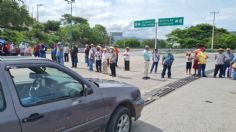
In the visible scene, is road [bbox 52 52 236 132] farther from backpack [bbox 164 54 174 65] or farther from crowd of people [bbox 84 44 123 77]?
crowd of people [bbox 84 44 123 77]

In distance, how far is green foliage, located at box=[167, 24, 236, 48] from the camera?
6544 cm

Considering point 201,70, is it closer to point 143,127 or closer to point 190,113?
point 190,113

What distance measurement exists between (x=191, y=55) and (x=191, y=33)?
186 feet

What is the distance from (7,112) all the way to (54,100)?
0.71 meters

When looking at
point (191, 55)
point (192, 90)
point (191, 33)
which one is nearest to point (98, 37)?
point (191, 33)

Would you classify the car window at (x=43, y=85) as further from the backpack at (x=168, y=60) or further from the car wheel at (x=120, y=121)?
the backpack at (x=168, y=60)

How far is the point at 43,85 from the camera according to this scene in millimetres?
3648

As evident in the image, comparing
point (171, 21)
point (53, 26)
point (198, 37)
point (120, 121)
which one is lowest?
point (120, 121)

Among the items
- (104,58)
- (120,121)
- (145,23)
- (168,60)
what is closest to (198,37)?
(145,23)

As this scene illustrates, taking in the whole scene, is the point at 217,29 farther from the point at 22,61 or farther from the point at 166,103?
the point at 22,61

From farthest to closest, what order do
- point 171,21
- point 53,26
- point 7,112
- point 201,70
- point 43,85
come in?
1. point 53,26
2. point 171,21
3. point 201,70
4. point 43,85
5. point 7,112

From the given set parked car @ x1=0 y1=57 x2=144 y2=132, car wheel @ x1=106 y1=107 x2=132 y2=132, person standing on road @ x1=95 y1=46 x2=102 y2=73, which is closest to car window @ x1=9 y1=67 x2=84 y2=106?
parked car @ x1=0 y1=57 x2=144 y2=132

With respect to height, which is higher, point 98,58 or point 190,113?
point 98,58

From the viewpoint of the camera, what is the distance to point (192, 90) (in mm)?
10367
